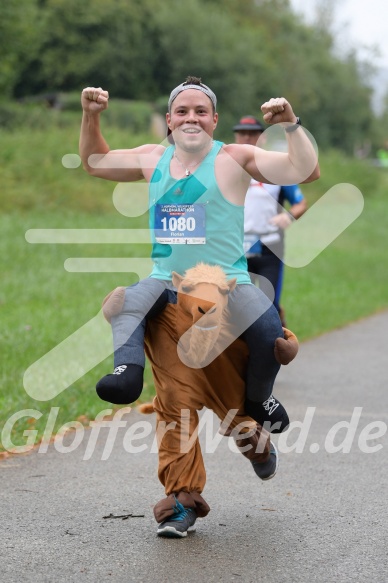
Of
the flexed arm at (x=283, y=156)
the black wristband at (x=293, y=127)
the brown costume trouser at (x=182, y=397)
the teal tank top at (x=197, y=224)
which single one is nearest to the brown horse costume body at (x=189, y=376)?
the brown costume trouser at (x=182, y=397)

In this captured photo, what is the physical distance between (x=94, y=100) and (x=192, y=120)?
0.47 m

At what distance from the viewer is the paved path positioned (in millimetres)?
4598

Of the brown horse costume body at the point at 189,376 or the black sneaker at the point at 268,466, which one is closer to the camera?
the brown horse costume body at the point at 189,376

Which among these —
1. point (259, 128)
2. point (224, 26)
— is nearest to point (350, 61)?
point (224, 26)

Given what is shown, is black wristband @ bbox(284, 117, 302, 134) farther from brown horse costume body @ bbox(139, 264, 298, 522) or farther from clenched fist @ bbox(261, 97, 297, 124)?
brown horse costume body @ bbox(139, 264, 298, 522)

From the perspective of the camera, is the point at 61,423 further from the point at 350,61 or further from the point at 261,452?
the point at 350,61

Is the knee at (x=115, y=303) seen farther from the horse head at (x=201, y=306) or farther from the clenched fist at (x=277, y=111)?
the clenched fist at (x=277, y=111)

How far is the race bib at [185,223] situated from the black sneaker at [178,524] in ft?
3.97

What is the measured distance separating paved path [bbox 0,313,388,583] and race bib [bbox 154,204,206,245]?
4.47ft

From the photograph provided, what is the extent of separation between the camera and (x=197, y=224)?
5.09m

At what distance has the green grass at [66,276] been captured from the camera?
9.54 m

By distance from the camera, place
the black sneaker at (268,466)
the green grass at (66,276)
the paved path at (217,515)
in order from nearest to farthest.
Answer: the paved path at (217,515)
the black sneaker at (268,466)
the green grass at (66,276)

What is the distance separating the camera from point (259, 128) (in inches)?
385

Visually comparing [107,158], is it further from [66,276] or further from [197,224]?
[66,276]
